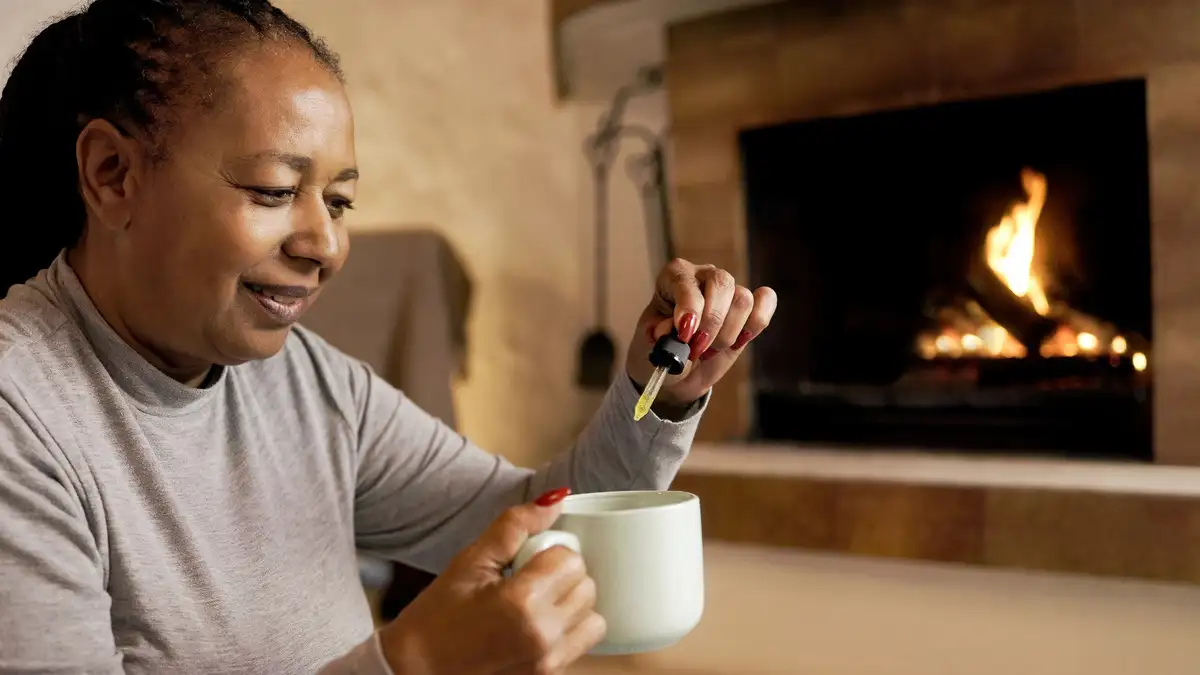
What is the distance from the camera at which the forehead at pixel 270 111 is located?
2.07 ft

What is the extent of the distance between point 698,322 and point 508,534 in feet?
0.90

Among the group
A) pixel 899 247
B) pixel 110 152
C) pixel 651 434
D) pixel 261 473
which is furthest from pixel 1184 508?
pixel 110 152

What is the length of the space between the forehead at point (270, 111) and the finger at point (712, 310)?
285mm

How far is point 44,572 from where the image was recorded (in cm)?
52

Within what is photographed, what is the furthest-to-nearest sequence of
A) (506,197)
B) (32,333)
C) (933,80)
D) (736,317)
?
(506,197), (933,80), (736,317), (32,333)

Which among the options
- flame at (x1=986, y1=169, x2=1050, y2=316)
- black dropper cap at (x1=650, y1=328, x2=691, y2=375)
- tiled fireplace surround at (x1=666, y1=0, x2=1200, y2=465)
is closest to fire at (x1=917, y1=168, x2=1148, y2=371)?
flame at (x1=986, y1=169, x2=1050, y2=316)

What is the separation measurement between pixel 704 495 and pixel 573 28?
38.7 inches

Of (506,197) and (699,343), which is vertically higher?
(506,197)

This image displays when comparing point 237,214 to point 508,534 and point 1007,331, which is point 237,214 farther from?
point 1007,331

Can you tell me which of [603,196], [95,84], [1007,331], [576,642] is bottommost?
[576,642]

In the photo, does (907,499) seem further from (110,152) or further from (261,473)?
(110,152)

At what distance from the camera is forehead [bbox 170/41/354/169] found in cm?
63

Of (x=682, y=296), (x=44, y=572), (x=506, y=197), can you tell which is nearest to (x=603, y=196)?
(x=506, y=197)

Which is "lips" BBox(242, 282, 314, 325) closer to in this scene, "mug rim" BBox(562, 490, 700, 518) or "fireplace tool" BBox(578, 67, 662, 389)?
"mug rim" BBox(562, 490, 700, 518)
